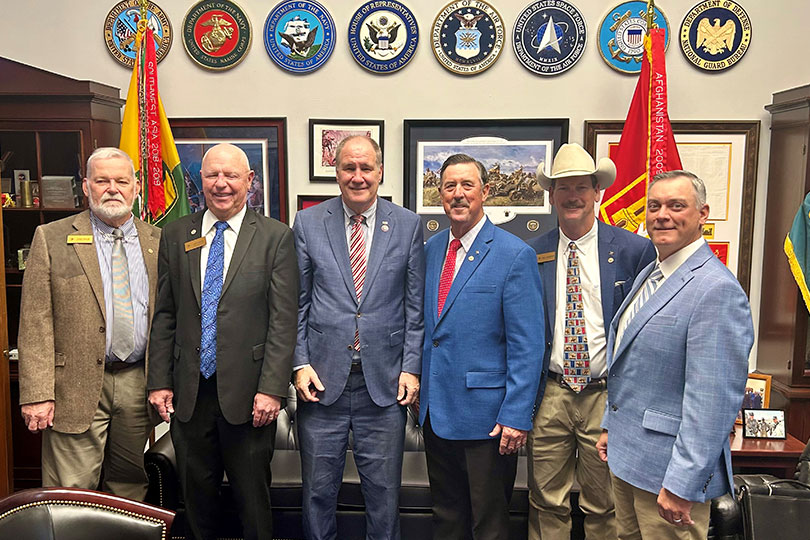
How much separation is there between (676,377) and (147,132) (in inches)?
115

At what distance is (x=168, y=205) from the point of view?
331 cm

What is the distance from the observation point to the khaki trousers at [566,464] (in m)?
2.22

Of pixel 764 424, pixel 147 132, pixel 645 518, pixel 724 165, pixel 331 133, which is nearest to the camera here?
pixel 645 518

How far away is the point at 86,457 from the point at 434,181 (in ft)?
7.37

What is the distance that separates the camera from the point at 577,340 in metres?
2.19

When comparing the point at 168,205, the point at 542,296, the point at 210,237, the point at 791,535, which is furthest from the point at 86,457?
the point at 791,535

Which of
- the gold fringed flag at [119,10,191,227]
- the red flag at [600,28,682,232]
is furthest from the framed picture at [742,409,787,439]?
the gold fringed flag at [119,10,191,227]

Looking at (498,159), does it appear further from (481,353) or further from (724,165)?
(481,353)

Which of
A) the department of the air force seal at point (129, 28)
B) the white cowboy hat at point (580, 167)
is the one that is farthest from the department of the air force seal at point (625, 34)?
the department of the air force seal at point (129, 28)

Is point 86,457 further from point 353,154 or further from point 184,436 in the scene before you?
point 353,154

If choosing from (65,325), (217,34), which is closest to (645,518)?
(65,325)

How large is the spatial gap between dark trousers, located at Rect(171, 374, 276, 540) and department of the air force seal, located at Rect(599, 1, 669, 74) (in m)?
2.74

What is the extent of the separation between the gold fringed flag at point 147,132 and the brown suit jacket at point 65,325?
103 centimetres

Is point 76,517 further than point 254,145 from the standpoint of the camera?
No
